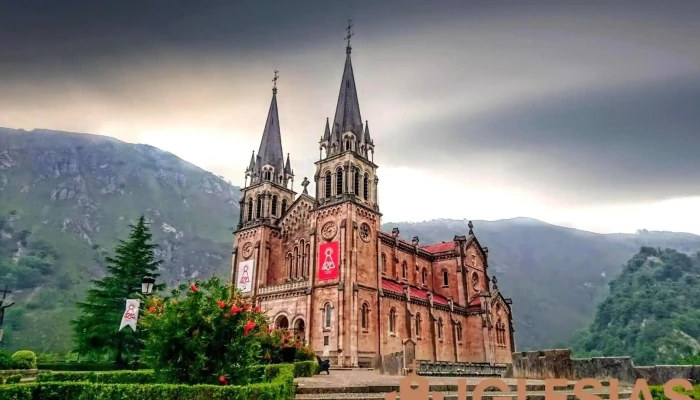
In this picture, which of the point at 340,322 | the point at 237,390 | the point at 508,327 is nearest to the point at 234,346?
the point at 237,390

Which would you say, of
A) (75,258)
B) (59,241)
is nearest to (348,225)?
(75,258)

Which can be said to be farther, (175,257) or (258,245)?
(175,257)

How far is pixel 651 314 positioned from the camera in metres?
96.4

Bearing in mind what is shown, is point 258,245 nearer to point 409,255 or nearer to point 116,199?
point 409,255

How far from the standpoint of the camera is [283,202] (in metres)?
47.8

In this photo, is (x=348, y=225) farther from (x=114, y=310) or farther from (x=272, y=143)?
(x=114, y=310)

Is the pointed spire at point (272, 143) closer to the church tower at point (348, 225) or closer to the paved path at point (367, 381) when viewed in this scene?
the church tower at point (348, 225)

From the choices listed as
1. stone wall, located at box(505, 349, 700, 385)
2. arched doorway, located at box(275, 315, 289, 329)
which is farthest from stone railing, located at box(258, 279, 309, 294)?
stone wall, located at box(505, 349, 700, 385)

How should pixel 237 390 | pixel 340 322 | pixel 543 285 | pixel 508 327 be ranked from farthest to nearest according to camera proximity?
pixel 543 285
pixel 508 327
pixel 340 322
pixel 237 390

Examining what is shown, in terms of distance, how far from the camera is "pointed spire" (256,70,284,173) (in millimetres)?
48344

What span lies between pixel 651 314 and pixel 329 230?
88.7 metres

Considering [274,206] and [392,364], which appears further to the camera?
[274,206]

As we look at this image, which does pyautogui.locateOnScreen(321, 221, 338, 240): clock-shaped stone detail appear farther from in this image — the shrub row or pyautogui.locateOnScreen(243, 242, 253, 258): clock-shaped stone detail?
the shrub row

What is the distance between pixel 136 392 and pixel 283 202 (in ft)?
123
